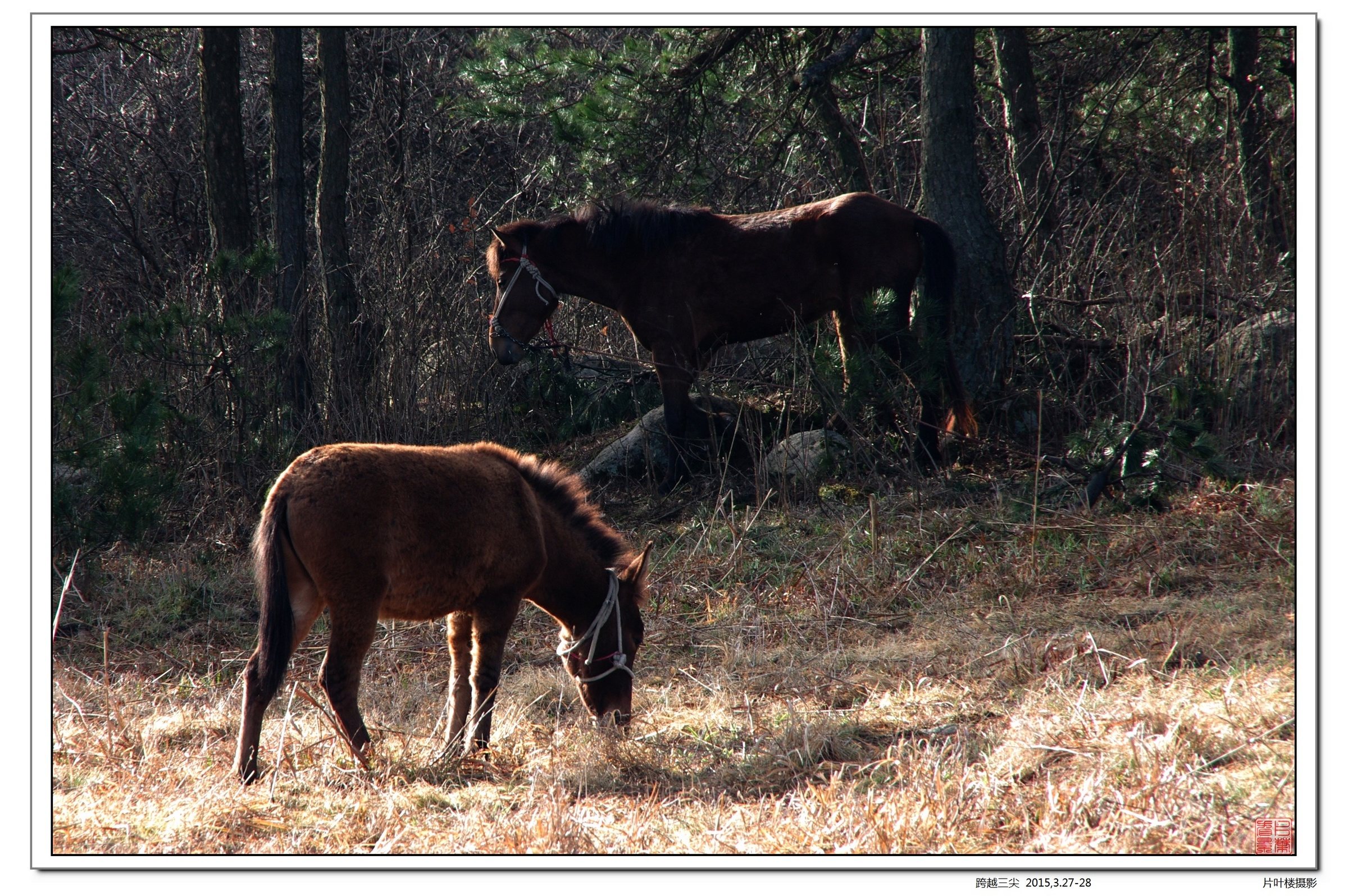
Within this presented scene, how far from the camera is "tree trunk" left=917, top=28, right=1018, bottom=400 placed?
822 cm

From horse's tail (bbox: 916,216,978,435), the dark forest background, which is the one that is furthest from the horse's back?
horse's tail (bbox: 916,216,978,435)

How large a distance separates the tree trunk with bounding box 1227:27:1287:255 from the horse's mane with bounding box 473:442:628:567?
210 inches

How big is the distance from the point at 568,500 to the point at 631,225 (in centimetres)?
382

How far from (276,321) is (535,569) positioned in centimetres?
419

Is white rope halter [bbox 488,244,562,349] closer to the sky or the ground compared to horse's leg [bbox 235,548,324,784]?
closer to the sky

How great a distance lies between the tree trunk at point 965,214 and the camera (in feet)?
27.0

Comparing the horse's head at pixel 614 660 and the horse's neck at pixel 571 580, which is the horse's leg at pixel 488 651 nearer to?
the horse's neck at pixel 571 580

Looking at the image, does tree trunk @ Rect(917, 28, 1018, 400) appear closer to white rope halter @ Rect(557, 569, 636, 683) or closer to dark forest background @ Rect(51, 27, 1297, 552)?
dark forest background @ Rect(51, 27, 1297, 552)

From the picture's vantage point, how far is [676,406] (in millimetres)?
8336

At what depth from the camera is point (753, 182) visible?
35.9 ft

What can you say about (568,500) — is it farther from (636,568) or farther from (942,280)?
(942,280)

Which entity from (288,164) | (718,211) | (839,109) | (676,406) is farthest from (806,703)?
(288,164)
